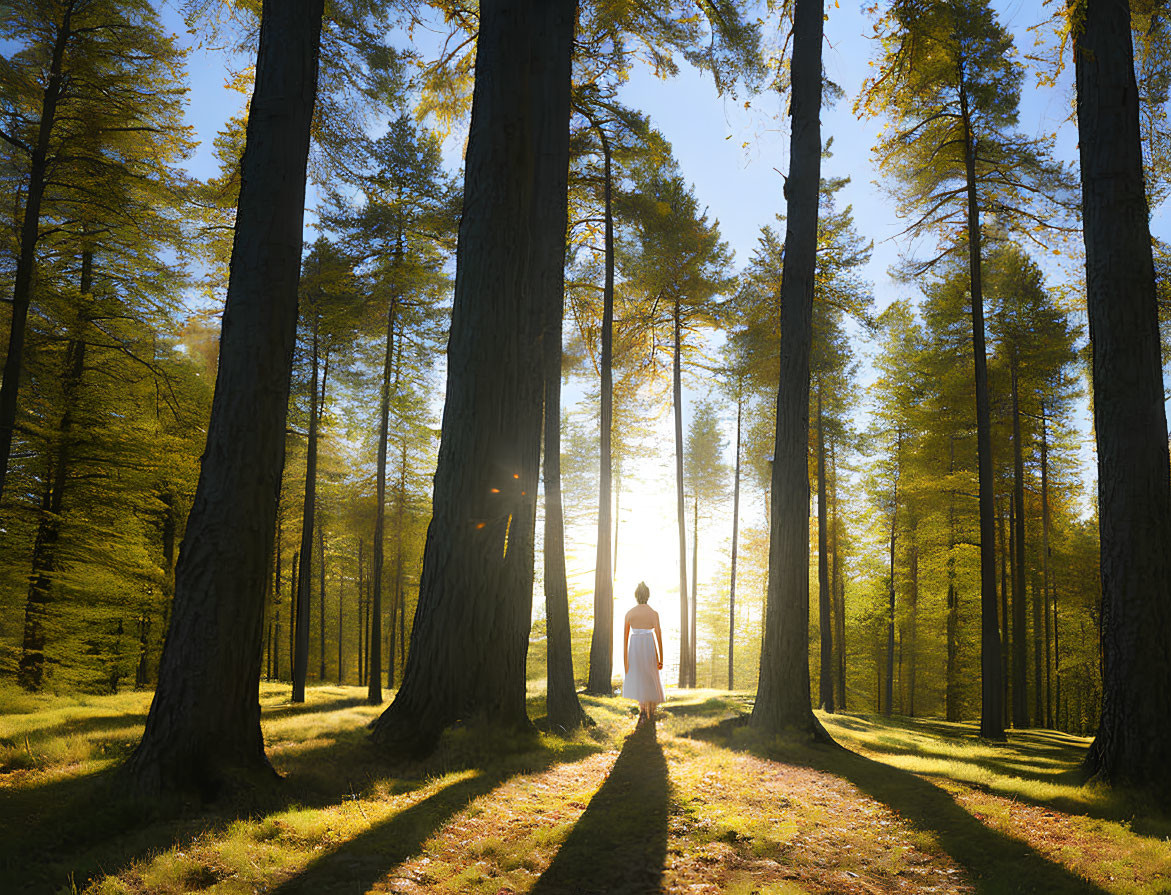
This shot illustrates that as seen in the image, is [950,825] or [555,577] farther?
[555,577]

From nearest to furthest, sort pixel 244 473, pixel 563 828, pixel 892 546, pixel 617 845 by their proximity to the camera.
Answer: pixel 617 845 → pixel 563 828 → pixel 244 473 → pixel 892 546

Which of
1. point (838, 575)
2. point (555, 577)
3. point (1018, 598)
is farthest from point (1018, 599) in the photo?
point (555, 577)

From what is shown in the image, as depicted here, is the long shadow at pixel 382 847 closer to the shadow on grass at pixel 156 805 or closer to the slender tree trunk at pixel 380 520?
the shadow on grass at pixel 156 805

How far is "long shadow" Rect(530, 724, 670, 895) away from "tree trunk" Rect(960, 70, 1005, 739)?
9.93m

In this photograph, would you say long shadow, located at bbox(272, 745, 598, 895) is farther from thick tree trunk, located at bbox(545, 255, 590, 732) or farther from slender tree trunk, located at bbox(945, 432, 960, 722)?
slender tree trunk, located at bbox(945, 432, 960, 722)

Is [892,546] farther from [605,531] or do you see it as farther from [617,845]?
[617,845]

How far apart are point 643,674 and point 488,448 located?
487cm

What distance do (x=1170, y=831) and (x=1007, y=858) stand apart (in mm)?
1828

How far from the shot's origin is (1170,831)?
15.0 feet

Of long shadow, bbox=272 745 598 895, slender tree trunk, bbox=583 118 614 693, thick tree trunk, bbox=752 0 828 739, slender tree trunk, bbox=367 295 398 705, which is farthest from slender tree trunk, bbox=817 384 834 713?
long shadow, bbox=272 745 598 895

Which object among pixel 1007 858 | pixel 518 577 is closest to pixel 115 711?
pixel 518 577

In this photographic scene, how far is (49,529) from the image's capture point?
12.6 m

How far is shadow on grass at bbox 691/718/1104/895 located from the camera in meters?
3.52

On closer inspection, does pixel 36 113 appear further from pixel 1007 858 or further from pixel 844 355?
pixel 844 355
